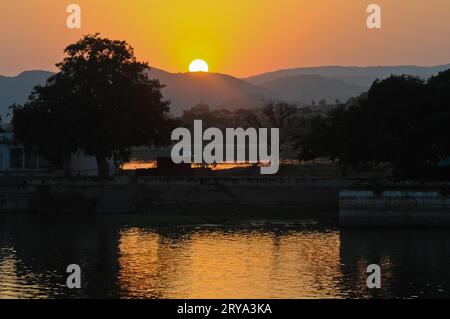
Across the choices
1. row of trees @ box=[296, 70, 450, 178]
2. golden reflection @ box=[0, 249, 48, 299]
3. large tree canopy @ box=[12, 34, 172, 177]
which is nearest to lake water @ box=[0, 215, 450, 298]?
golden reflection @ box=[0, 249, 48, 299]

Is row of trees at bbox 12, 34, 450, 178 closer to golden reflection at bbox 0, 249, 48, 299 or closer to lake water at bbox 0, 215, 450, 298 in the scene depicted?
lake water at bbox 0, 215, 450, 298

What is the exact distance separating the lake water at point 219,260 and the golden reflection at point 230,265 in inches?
2.2

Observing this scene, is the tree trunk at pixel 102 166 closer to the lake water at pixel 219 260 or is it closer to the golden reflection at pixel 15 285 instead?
the lake water at pixel 219 260

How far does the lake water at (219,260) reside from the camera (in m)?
49.9

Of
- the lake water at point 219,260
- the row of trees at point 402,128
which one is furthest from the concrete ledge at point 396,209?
the row of trees at point 402,128

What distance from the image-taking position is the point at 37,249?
64562 mm

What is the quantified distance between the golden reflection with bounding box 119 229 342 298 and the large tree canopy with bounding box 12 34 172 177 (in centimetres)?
1987

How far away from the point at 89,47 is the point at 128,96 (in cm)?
621

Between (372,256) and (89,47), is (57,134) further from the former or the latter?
(372,256)

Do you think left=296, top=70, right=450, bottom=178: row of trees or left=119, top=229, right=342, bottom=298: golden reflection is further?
left=296, top=70, right=450, bottom=178: row of trees

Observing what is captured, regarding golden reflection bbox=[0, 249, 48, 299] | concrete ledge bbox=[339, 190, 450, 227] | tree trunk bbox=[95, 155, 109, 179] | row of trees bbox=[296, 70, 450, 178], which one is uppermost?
row of trees bbox=[296, 70, 450, 178]

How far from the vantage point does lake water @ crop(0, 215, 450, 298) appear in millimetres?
49938

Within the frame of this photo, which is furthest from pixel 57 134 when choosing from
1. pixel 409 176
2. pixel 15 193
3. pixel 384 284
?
pixel 384 284

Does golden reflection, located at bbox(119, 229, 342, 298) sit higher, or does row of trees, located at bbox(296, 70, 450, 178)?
row of trees, located at bbox(296, 70, 450, 178)
